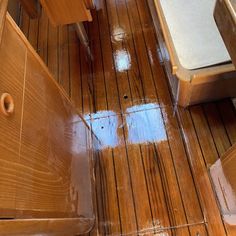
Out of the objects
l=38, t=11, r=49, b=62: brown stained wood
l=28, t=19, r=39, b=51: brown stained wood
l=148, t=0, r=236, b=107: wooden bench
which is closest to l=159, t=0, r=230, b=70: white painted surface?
l=148, t=0, r=236, b=107: wooden bench

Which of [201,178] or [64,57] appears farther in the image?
[64,57]

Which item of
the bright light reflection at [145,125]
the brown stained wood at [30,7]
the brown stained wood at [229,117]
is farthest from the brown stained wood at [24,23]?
the brown stained wood at [229,117]

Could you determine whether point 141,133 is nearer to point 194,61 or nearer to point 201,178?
point 201,178

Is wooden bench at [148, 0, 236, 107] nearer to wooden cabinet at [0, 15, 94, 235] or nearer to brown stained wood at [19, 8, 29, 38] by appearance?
wooden cabinet at [0, 15, 94, 235]

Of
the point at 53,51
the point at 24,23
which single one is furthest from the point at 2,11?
the point at 24,23

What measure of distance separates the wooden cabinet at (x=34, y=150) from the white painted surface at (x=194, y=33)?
1.98 ft

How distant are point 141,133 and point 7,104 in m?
1.04

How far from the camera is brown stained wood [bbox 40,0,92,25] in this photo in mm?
1589

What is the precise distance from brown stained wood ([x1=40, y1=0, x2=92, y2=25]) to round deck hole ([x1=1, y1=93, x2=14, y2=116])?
1144mm

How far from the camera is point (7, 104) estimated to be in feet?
2.02

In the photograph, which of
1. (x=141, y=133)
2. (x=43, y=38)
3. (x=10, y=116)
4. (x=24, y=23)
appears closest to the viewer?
(x=10, y=116)

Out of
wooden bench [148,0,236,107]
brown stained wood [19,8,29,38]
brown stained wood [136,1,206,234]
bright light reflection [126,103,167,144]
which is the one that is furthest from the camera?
brown stained wood [19,8,29,38]

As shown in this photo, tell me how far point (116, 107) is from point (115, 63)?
37 cm

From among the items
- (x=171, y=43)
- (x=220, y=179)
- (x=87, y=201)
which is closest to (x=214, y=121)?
(x=220, y=179)
